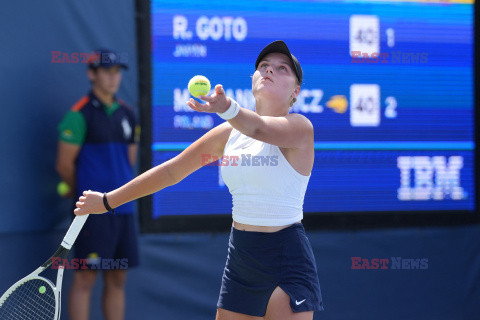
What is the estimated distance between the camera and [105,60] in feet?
15.9

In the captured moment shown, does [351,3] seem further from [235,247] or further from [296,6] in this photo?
[235,247]

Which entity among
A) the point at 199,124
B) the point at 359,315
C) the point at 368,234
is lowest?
the point at 359,315

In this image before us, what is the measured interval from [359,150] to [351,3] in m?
1.12

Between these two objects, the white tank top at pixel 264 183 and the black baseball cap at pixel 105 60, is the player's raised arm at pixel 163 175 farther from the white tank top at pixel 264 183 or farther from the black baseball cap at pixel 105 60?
the black baseball cap at pixel 105 60

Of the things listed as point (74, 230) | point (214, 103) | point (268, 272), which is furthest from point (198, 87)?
point (74, 230)

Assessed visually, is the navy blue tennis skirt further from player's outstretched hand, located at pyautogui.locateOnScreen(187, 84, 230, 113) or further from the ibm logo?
the ibm logo

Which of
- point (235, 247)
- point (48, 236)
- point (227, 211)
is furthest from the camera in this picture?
point (227, 211)

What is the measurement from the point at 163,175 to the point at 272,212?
1.70 ft

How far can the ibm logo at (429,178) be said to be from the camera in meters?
5.52

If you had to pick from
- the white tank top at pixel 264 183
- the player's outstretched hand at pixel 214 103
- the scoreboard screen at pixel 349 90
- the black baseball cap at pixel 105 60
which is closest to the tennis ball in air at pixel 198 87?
the player's outstretched hand at pixel 214 103

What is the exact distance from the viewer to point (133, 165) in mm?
4926

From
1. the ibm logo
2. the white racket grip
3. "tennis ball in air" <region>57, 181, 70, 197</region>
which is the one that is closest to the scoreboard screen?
the ibm logo

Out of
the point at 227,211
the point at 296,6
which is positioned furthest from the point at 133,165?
the point at 296,6

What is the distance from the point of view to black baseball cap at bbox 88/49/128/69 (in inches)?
189
